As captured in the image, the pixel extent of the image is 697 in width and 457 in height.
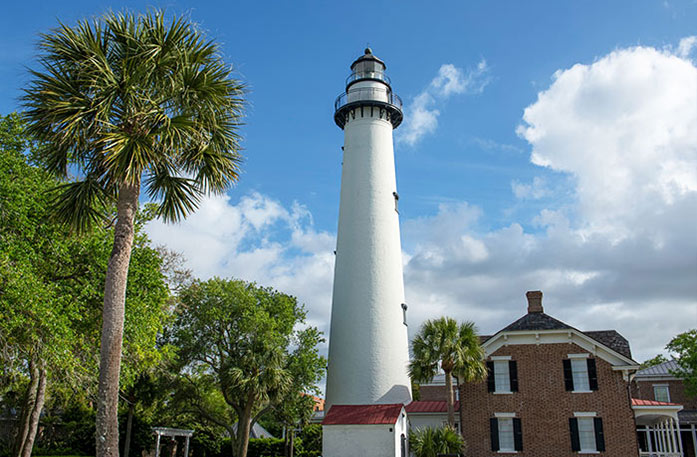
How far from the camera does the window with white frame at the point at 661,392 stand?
138 ft

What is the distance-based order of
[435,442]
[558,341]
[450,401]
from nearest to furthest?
[435,442] → [450,401] → [558,341]

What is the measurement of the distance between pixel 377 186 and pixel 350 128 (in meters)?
3.81

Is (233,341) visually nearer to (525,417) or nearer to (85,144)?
(525,417)

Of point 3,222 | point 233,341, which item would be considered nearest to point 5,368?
point 3,222

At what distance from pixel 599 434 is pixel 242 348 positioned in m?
17.7

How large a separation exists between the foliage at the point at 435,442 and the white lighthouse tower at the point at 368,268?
9.50 ft

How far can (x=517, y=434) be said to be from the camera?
25.8 m

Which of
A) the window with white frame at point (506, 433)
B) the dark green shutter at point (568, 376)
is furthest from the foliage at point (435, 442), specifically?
the dark green shutter at point (568, 376)

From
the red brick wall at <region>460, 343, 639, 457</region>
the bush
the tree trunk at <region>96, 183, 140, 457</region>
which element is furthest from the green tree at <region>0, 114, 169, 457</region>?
the bush

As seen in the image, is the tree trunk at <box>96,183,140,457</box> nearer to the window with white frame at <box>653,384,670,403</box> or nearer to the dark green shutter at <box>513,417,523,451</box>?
the dark green shutter at <box>513,417,523,451</box>

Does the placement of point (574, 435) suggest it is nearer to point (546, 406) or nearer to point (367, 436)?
point (546, 406)

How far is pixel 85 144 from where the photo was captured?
41.5 ft

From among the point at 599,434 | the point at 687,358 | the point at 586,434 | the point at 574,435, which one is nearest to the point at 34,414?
the point at 574,435

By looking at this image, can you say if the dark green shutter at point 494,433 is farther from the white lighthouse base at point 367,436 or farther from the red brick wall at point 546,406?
the white lighthouse base at point 367,436
